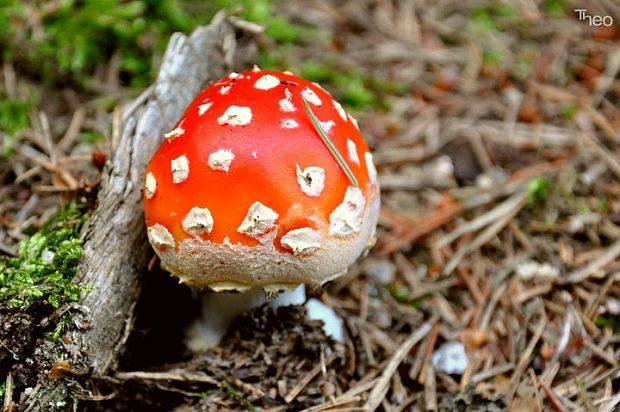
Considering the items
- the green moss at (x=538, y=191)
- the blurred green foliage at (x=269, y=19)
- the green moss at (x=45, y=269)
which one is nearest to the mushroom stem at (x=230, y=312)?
the green moss at (x=45, y=269)

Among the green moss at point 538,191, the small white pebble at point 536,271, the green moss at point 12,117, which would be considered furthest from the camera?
the green moss at point 538,191

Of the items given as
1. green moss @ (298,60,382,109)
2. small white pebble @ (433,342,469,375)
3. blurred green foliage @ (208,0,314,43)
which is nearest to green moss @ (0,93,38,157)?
A: blurred green foliage @ (208,0,314,43)

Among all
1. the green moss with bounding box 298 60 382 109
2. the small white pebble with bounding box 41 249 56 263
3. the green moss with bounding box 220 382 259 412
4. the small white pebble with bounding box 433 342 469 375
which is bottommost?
the small white pebble with bounding box 433 342 469 375

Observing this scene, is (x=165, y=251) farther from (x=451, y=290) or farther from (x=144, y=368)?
(x=451, y=290)

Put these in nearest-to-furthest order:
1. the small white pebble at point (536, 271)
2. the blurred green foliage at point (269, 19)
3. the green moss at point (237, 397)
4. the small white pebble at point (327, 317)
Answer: the green moss at point (237, 397), the small white pebble at point (327, 317), the small white pebble at point (536, 271), the blurred green foliage at point (269, 19)

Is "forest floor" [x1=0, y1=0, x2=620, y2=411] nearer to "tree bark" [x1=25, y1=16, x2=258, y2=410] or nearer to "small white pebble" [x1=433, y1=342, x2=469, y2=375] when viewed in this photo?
"small white pebble" [x1=433, y1=342, x2=469, y2=375]

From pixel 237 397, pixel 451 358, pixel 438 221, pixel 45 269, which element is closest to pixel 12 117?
pixel 45 269

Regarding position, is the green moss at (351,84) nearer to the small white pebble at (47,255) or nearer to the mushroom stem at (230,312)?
the mushroom stem at (230,312)

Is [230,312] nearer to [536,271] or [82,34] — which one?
[536,271]
